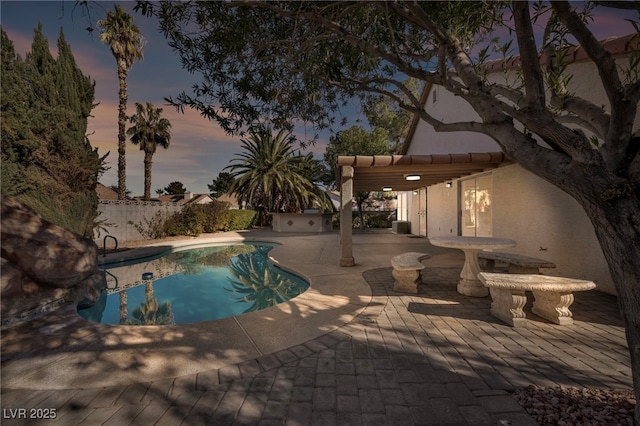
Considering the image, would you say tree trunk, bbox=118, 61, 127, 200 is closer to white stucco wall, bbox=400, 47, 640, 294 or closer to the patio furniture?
white stucco wall, bbox=400, 47, 640, 294

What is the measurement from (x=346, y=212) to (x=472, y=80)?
5413 millimetres

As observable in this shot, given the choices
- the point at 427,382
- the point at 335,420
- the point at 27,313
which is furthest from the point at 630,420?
the point at 27,313

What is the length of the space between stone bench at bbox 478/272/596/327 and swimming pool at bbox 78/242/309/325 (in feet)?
14.7

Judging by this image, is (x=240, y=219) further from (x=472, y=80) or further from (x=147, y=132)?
(x=472, y=80)

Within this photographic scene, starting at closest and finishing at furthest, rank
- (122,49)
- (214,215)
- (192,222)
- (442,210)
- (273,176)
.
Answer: (442,210)
(192,222)
(122,49)
(214,215)
(273,176)

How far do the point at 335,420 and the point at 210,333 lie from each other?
Result: 242cm

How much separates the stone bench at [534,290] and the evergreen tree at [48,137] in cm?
1319

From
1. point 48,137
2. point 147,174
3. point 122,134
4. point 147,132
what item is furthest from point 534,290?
point 147,132

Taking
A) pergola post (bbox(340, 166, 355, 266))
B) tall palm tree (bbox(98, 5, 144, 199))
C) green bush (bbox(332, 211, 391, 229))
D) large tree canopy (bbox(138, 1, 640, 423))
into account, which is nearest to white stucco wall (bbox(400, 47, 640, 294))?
large tree canopy (bbox(138, 1, 640, 423))

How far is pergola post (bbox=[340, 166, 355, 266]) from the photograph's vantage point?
7704mm

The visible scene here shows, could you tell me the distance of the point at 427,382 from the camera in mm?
2742

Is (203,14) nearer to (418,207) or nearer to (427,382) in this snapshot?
(427,382)

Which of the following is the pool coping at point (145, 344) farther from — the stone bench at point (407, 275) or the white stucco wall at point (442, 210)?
the white stucco wall at point (442, 210)

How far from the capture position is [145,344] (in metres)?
3.56
